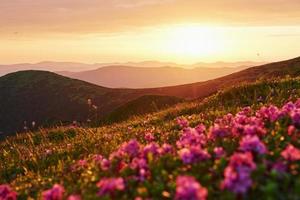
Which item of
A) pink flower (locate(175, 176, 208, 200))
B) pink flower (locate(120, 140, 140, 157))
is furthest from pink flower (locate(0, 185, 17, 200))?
pink flower (locate(175, 176, 208, 200))

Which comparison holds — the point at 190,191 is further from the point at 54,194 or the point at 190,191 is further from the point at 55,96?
the point at 55,96

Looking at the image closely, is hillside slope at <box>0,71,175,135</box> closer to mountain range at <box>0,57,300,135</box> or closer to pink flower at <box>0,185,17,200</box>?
mountain range at <box>0,57,300,135</box>

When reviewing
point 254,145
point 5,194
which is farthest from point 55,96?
point 254,145

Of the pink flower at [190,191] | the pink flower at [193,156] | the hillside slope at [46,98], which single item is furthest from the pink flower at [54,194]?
the hillside slope at [46,98]

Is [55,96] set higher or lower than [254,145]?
lower

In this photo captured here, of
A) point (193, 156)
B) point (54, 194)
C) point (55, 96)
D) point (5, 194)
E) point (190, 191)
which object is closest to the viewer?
point (190, 191)


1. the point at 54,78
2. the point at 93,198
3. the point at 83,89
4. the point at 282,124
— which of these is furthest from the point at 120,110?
the point at 54,78

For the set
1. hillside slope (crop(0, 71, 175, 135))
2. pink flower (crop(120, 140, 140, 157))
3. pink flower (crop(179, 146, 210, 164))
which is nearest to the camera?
pink flower (crop(179, 146, 210, 164))

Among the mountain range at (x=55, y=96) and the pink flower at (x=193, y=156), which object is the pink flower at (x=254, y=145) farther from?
the mountain range at (x=55, y=96)

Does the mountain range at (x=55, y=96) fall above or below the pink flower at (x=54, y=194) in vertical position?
below

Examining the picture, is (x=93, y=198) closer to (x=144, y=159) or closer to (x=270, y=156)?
(x=144, y=159)

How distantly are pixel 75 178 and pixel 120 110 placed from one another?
39984 millimetres

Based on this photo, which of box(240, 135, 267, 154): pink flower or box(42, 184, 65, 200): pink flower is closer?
box(42, 184, 65, 200): pink flower

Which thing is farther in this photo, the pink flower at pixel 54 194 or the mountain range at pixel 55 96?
the mountain range at pixel 55 96
